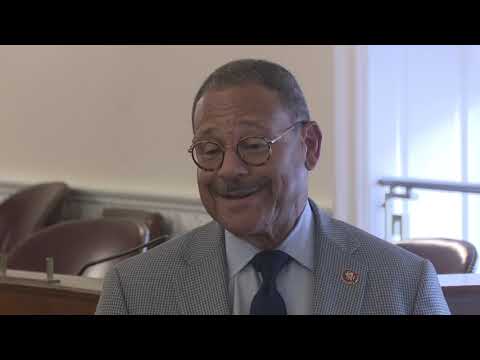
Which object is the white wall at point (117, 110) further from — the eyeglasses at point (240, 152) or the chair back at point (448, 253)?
the eyeglasses at point (240, 152)

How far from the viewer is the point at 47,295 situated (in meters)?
2.42

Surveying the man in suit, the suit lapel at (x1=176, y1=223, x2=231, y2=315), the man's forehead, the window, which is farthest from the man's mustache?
the window

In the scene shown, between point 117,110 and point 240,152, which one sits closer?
point 240,152

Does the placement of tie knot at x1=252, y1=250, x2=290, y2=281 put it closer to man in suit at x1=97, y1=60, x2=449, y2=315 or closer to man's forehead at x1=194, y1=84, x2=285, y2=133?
man in suit at x1=97, y1=60, x2=449, y2=315

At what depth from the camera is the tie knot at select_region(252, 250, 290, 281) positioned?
5.33 feet

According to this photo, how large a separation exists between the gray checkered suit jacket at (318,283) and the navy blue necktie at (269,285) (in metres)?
0.08

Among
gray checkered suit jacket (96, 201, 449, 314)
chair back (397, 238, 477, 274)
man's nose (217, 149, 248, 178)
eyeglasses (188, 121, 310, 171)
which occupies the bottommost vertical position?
chair back (397, 238, 477, 274)

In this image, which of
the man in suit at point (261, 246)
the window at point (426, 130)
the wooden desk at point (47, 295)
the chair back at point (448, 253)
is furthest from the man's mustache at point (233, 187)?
the window at point (426, 130)

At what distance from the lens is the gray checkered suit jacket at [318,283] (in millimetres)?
1641

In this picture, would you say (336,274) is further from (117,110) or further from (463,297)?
(117,110)

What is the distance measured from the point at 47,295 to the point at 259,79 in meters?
1.14

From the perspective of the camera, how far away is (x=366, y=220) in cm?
464

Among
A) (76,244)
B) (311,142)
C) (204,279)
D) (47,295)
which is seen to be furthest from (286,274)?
(76,244)
